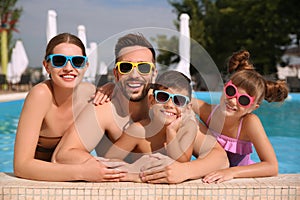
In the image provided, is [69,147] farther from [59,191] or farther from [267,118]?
[267,118]

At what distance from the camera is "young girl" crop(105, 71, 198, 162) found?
228 cm

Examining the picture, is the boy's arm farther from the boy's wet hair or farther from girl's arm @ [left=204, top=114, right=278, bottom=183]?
girl's arm @ [left=204, top=114, right=278, bottom=183]

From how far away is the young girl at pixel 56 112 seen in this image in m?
2.21

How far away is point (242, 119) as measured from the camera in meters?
2.64

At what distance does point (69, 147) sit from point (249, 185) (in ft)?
3.71

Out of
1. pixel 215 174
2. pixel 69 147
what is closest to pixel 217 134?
pixel 215 174

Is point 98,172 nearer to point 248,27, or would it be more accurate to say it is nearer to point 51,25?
point 51,25

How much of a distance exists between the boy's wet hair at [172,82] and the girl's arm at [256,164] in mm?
516

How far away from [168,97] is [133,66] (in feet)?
0.98

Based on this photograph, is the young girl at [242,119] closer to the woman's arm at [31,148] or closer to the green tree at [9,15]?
the woman's arm at [31,148]

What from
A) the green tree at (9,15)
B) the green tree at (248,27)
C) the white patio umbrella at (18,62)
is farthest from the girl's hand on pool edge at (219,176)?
the green tree at (248,27)

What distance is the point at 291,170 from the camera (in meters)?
5.50

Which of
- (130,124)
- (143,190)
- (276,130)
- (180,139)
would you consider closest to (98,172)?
(143,190)

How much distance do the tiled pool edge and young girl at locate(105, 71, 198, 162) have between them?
0.85 ft
